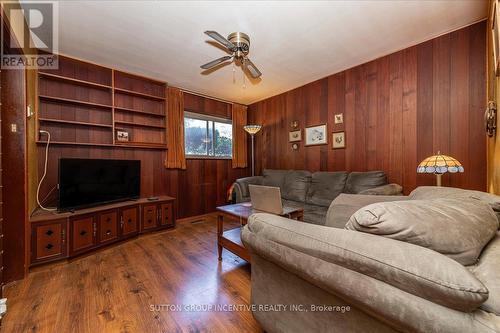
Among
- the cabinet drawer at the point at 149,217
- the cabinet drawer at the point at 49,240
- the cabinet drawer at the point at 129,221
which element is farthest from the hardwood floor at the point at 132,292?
the cabinet drawer at the point at 149,217

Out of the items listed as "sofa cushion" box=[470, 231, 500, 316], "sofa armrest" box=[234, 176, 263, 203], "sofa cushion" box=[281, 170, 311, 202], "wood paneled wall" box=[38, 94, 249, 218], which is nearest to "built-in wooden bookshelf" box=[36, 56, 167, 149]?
"wood paneled wall" box=[38, 94, 249, 218]

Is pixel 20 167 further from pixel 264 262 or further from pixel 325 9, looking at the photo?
pixel 325 9

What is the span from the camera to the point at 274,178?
156 inches

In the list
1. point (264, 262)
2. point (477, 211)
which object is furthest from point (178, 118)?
point (477, 211)

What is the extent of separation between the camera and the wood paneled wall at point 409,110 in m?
2.23

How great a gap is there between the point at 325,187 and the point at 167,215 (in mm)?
2497

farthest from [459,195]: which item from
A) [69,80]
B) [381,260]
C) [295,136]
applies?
[69,80]

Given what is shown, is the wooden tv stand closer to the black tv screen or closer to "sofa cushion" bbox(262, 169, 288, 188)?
the black tv screen

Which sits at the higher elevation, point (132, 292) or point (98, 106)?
point (98, 106)

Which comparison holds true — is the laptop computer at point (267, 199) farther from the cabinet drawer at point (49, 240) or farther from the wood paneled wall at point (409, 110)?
the cabinet drawer at point (49, 240)

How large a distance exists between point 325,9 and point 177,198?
3.49m

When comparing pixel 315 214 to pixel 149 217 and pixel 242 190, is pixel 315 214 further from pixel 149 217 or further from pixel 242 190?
pixel 149 217

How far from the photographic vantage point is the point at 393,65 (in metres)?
2.76
